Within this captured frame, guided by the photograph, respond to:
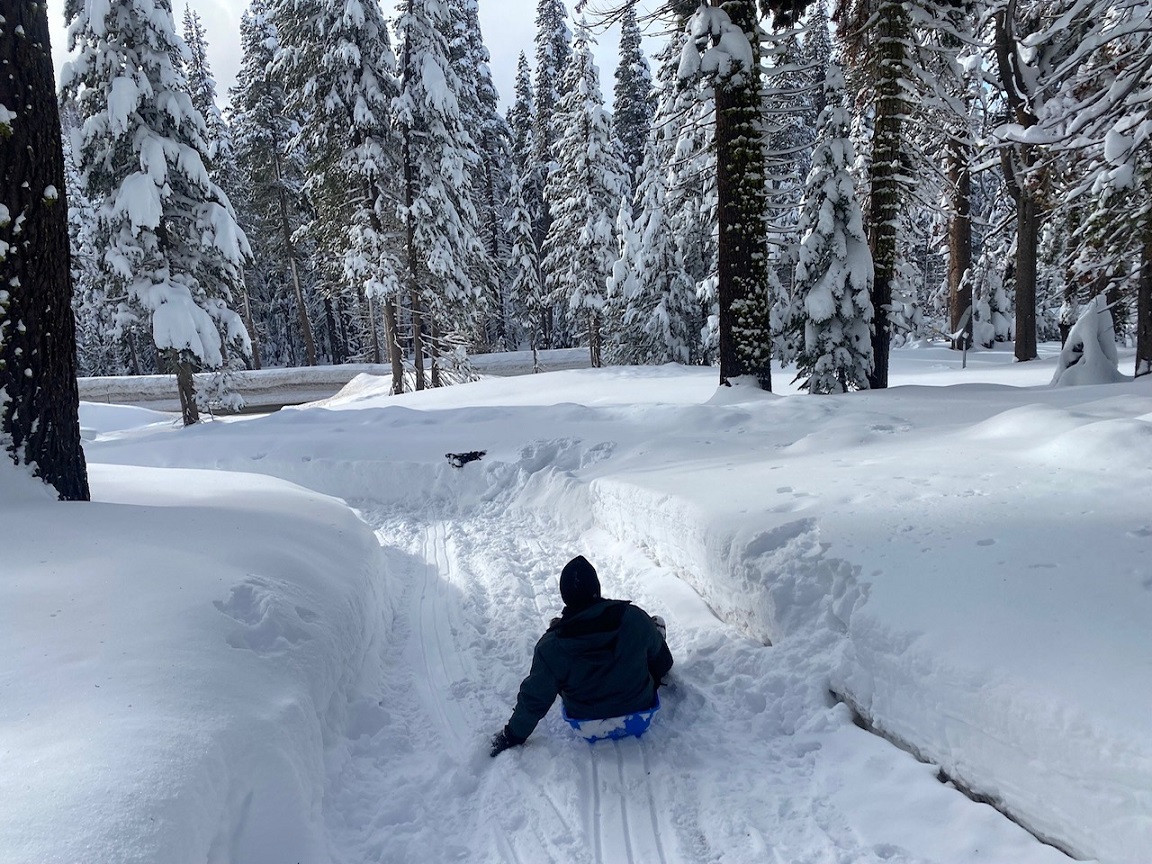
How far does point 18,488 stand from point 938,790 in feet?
20.2

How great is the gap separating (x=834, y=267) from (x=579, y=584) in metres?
8.19

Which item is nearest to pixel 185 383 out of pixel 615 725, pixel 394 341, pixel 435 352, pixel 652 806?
pixel 394 341

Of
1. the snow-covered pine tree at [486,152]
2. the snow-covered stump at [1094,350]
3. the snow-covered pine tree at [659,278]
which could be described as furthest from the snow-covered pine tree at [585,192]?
the snow-covered stump at [1094,350]

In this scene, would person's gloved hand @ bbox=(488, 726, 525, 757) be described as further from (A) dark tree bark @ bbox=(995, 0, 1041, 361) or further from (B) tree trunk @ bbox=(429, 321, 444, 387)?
(B) tree trunk @ bbox=(429, 321, 444, 387)

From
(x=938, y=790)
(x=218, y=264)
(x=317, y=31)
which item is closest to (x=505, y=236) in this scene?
(x=317, y=31)

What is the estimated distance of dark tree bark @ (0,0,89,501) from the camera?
457 centimetres

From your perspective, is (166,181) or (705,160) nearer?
(166,181)

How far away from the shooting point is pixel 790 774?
3.35 m

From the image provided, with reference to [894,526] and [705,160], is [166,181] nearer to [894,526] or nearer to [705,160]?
[705,160]

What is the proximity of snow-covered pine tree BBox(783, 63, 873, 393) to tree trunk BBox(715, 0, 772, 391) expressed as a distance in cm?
106

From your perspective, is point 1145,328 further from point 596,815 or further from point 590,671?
point 596,815

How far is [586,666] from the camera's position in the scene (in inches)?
143

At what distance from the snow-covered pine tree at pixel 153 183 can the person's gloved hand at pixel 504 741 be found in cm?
1469

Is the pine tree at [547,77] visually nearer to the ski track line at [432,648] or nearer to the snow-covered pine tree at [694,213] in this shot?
the snow-covered pine tree at [694,213]
